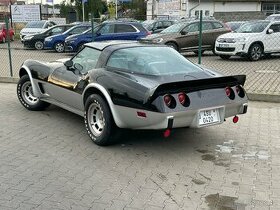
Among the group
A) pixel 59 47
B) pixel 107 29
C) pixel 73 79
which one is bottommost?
pixel 59 47

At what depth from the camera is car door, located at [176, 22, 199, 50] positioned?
16953 millimetres

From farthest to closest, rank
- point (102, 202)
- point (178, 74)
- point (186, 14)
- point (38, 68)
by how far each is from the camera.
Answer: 1. point (186, 14)
2. point (38, 68)
3. point (178, 74)
4. point (102, 202)

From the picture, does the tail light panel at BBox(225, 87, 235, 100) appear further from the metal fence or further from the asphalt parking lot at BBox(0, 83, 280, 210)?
the metal fence

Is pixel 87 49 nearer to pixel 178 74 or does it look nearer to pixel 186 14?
pixel 178 74

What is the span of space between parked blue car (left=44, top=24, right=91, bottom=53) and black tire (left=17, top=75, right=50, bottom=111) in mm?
13586

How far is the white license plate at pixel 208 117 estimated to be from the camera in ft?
15.9

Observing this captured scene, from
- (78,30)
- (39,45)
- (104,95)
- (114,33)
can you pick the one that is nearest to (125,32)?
(114,33)

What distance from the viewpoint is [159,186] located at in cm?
420

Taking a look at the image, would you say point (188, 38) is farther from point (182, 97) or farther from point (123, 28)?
point (182, 97)

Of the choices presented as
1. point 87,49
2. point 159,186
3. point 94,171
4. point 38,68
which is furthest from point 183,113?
point 38,68

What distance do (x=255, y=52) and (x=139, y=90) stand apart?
11.6 meters

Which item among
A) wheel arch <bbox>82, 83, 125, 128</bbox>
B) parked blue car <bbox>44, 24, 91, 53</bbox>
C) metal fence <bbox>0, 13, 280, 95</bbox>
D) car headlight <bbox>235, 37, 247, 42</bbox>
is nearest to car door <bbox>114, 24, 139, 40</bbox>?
metal fence <bbox>0, 13, 280, 95</bbox>

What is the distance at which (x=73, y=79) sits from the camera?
5.97 m

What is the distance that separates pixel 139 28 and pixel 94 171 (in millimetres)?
14676
